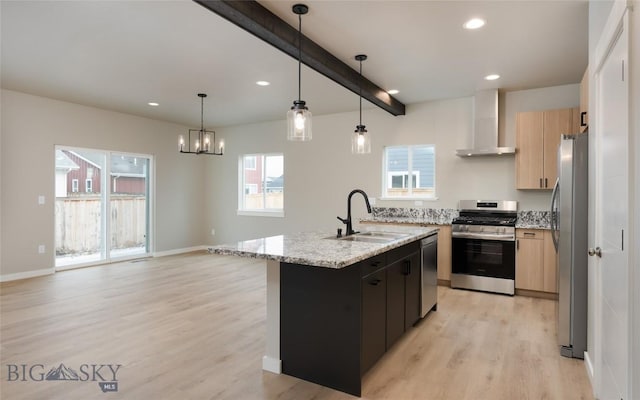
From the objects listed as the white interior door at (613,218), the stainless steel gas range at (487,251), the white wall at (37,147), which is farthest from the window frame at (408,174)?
the white wall at (37,147)

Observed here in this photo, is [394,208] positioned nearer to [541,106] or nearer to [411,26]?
[541,106]

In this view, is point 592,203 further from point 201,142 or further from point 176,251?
point 176,251

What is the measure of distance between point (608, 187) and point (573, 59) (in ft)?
8.35

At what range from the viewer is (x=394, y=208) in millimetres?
6074


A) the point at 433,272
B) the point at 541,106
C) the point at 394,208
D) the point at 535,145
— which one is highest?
the point at 541,106

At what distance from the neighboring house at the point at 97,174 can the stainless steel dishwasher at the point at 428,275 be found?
576cm

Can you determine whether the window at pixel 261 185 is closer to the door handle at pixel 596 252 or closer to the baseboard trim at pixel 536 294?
the baseboard trim at pixel 536 294

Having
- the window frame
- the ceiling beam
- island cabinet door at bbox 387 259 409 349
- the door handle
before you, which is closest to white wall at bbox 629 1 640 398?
the door handle

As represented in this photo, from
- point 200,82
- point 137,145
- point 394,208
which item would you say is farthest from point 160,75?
point 394,208

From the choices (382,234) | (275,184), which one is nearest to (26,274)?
(275,184)

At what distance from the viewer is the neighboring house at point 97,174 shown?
6160 millimetres

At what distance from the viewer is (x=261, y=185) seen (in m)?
7.77

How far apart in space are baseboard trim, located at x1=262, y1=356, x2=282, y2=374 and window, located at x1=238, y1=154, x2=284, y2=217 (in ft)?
15.6

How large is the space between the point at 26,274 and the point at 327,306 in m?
5.50
